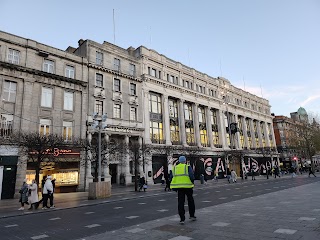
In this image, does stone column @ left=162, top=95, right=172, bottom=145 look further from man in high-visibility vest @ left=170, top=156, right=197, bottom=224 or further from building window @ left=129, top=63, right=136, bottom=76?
man in high-visibility vest @ left=170, top=156, right=197, bottom=224

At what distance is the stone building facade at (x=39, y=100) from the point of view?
22.3 meters

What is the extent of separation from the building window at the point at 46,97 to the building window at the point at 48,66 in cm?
221

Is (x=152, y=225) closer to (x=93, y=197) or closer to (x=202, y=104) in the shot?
(x=93, y=197)

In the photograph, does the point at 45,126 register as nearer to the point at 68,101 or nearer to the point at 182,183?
the point at 68,101

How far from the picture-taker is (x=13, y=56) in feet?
79.9

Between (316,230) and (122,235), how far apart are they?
15.6 ft

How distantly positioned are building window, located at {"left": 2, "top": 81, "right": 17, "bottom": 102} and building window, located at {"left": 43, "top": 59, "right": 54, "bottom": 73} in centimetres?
377

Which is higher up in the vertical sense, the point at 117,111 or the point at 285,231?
the point at 117,111

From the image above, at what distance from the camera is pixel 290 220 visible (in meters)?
6.97

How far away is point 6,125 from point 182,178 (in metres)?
22.0

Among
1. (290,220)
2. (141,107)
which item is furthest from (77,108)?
(290,220)

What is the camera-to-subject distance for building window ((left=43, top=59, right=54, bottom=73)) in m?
26.5

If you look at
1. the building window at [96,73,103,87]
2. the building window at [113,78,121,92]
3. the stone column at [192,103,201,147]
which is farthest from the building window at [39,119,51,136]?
the stone column at [192,103,201,147]

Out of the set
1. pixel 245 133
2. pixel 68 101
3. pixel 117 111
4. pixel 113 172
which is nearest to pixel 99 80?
pixel 117 111
